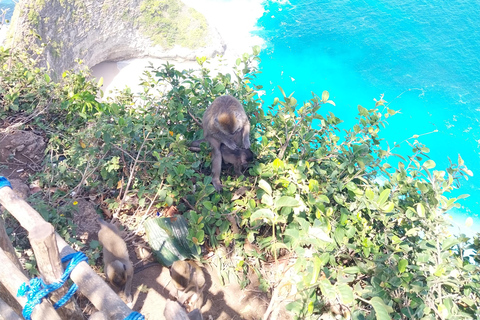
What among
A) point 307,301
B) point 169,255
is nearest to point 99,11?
point 169,255

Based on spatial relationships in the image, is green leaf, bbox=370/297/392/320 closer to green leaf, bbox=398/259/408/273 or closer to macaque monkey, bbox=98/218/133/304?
green leaf, bbox=398/259/408/273

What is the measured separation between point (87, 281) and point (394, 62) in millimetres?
17611

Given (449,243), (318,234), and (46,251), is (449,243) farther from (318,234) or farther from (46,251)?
(46,251)

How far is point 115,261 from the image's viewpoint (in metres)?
3.07

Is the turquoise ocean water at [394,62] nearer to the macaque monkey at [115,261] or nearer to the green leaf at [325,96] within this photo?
the green leaf at [325,96]

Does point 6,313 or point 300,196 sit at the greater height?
point 6,313

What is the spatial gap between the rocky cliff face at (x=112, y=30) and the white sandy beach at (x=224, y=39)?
57cm

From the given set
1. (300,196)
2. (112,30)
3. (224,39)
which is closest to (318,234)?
(300,196)

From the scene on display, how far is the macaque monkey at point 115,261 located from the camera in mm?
3043

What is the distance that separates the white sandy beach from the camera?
18938 mm

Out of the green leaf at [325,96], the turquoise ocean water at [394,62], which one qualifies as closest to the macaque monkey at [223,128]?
the green leaf at [325,96]

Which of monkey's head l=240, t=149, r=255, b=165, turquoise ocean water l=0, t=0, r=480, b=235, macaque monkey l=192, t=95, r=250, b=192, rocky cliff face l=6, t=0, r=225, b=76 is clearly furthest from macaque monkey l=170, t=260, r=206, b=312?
rocky cliff face l=6, t=0, r=225, b=76

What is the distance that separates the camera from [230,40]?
2167 cm

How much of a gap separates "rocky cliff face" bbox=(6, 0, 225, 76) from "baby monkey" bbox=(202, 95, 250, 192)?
12.8 metres
